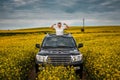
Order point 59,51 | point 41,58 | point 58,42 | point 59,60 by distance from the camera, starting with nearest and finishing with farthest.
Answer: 1. point 59,60
2. point 41,58
3. point 59,51
4. point 58,42

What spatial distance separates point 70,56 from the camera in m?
13.4

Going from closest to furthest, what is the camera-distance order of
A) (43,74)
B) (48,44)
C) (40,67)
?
(43,74) → (40,67) → (48,44)

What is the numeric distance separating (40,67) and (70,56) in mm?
1250

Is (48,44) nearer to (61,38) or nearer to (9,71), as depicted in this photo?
(61,38)

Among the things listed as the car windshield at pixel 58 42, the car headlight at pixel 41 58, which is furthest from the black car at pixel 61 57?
the car windshield at pixel 58 42

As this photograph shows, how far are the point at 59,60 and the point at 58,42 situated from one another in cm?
228

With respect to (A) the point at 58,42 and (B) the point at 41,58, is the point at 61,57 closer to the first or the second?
(B) the point at 41,58

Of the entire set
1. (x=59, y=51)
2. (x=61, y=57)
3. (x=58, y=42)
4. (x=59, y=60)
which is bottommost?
(x=59, y=60)

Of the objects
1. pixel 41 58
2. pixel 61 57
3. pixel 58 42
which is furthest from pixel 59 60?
pixel 58 42

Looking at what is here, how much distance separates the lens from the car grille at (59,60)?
1332 cm

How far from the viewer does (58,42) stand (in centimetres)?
1552

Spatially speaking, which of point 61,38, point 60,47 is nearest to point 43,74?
point 60,47

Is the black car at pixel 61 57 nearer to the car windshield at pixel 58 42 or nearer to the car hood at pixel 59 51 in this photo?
the car hood at pixel 59 51

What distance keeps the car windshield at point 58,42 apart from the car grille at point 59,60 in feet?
5.02
